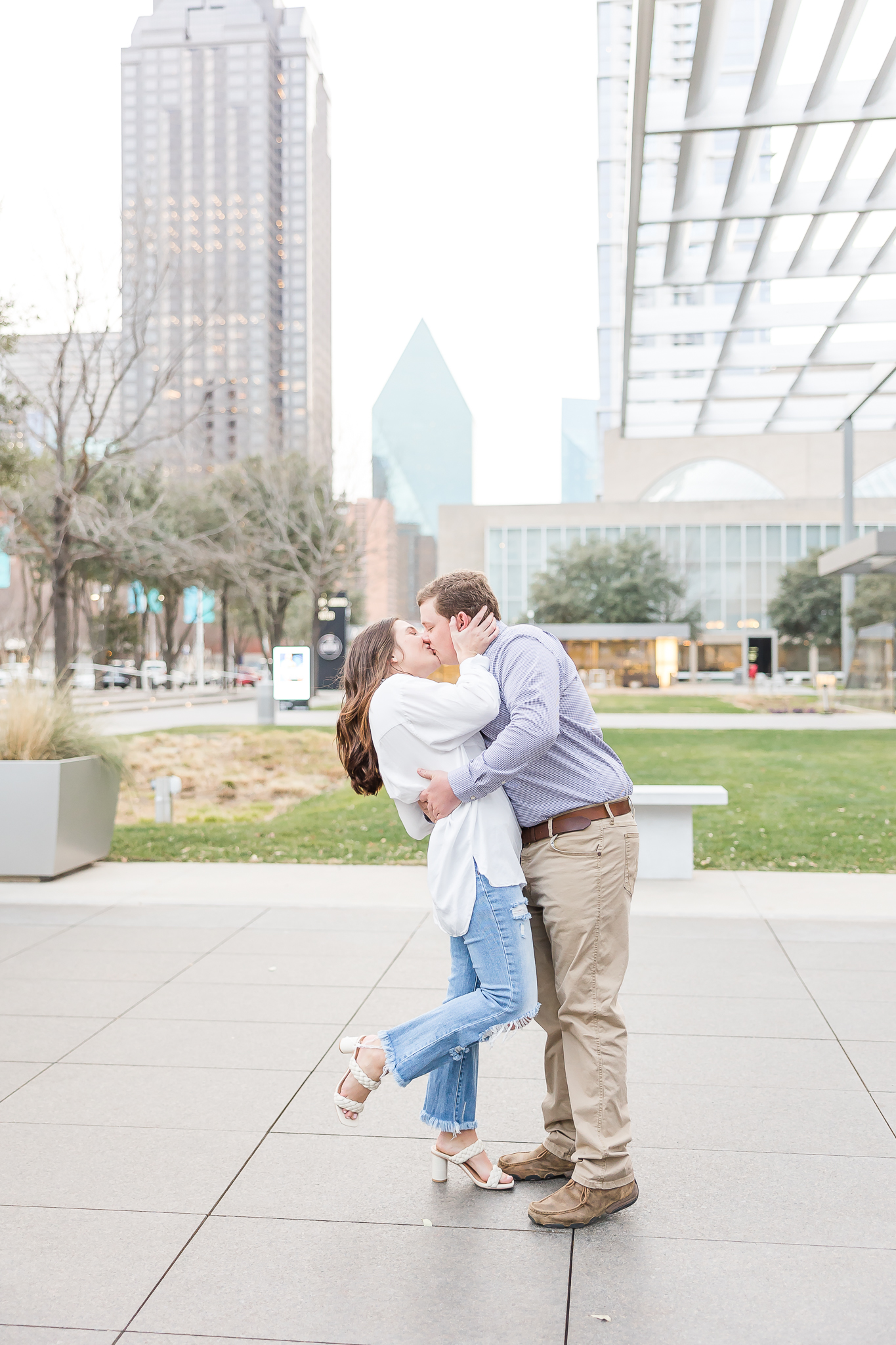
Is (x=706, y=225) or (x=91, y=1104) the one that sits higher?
(x=706, y=225)

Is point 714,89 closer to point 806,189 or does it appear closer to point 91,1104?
point 806,189

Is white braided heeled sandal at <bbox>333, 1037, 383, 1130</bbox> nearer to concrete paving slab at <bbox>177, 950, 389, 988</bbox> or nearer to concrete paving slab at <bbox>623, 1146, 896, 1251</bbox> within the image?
concrete paving slab at <bbox>623, 1146, 896, 1251</bbox>

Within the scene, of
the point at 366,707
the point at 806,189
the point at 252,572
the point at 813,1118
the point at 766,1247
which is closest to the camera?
the point at 766,1247

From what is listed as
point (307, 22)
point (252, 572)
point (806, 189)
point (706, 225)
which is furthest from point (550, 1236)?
point (307, 22)

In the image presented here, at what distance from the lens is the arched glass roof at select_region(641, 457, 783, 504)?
9075 centimetres

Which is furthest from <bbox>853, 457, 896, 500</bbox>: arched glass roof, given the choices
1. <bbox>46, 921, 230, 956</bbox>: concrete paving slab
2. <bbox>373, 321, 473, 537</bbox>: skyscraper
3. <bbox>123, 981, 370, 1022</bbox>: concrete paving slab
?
<bbox>123, 981, 370, 1022</bbox>: concrete paving slab

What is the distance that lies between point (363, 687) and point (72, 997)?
9.75 ft

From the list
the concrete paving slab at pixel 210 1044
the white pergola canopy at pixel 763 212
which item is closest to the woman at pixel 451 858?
the concrete paving slab at pixel 210 1044

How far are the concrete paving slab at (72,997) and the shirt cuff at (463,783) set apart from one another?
2.79 meters

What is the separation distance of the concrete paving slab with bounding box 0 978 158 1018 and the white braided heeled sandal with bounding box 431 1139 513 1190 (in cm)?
220

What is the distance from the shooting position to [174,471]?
129 feet

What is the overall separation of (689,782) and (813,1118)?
10178 millimetres

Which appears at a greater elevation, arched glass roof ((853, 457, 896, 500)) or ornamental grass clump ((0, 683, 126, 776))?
arched glass roof ((853, 457, 896, 500))

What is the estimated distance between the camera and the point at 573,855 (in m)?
3.12
